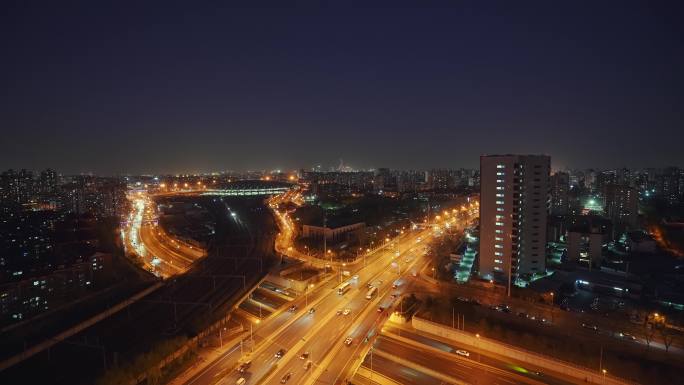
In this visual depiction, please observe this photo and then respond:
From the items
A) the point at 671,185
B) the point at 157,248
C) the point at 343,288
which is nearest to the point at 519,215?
the point at 343,288

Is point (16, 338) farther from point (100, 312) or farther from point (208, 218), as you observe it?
point (208, 218)

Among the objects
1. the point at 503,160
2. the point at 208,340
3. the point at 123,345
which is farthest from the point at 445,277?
the point at 123,345

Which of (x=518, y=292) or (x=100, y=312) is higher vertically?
(x=518, y=292)

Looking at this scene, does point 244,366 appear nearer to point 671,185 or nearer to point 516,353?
point 516,353

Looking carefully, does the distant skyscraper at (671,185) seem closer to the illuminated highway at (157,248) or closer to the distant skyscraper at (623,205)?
the distant skyscraper at (623,205)

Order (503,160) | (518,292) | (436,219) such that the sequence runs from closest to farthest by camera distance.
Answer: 1. (518,292)
2. (503,160)
3. (436,219)

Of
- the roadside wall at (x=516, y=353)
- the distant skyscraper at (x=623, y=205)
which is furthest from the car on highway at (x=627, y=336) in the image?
the distant skyscraper at (x=623, y=205)

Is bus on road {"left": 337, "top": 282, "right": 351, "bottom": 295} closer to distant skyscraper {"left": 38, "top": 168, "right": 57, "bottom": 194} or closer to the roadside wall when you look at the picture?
the roadside wall
